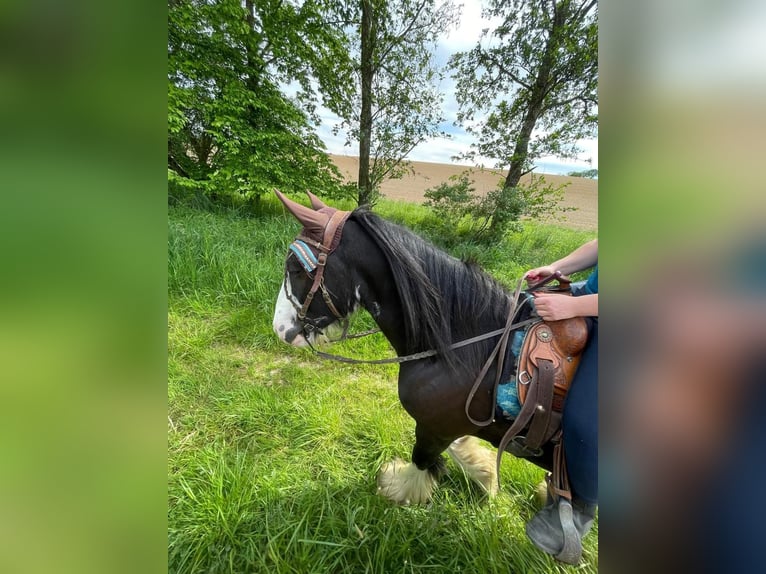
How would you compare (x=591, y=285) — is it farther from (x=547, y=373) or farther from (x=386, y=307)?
(x=386, y=307)

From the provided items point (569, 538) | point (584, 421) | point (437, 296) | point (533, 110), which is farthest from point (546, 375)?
point (533, 110)

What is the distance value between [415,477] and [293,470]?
2.93 feet

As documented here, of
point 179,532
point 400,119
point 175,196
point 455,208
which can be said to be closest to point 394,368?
point 179,532

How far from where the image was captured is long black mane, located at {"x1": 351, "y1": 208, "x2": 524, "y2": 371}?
5.49ft

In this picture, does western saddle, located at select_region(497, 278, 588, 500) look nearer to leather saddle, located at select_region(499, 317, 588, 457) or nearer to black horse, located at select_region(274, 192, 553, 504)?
leather saddle, located at select_region(499, 317, 588, 457)

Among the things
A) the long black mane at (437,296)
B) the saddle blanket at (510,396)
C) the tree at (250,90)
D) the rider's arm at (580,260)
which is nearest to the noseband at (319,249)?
the long black mane at (437,296)

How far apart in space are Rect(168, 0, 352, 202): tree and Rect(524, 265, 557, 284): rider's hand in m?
6.09

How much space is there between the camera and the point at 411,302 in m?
1.68

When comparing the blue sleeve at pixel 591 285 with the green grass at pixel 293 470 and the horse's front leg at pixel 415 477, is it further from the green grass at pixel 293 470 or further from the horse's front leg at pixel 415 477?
the horse's front leg at pixel 415 477

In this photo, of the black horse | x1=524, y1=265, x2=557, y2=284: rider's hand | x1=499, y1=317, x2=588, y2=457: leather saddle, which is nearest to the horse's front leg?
the black horse

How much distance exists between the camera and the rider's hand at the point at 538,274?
6.79 feet
